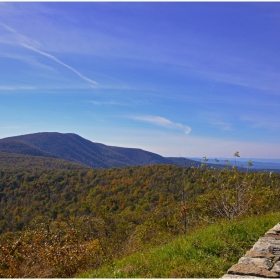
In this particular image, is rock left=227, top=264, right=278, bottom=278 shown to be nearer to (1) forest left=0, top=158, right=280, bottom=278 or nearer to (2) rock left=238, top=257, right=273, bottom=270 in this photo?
(2) rock left=238, top=257, right=273, bottom=270

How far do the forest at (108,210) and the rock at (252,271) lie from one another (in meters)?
0.86

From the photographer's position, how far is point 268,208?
10031 millimetres

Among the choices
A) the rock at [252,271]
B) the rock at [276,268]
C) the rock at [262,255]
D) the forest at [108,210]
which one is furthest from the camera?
the forest at [108,210]

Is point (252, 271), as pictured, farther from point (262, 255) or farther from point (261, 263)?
point (262, 255)

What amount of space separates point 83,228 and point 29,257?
9530mm

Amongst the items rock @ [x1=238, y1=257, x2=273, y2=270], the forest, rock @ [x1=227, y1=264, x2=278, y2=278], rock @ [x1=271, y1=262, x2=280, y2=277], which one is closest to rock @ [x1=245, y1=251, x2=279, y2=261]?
rock @ [x1=238, y1=257, x2=273, y2=270]

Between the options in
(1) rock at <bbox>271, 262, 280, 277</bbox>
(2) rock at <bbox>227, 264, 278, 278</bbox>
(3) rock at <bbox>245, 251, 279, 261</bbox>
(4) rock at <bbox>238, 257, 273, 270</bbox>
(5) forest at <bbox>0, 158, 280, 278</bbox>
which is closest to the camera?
(2) rock at <bbox>227, 264, 278, 278</bbox>

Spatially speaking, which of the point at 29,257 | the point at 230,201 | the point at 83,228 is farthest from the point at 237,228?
the point at 83,228

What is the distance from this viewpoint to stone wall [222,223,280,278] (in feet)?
11.5

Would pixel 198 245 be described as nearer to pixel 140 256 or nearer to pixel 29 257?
pixel 140 256

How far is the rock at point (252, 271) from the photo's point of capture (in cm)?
346

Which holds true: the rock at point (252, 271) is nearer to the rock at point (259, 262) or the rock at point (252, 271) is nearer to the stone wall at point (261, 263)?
the stone wall at point (261, 263)

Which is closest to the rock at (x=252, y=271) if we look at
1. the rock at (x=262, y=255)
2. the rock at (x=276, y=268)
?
the rock at (x=276, y=268)

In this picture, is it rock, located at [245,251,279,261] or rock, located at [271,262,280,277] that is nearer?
rock, located at [271,262,280,277]
